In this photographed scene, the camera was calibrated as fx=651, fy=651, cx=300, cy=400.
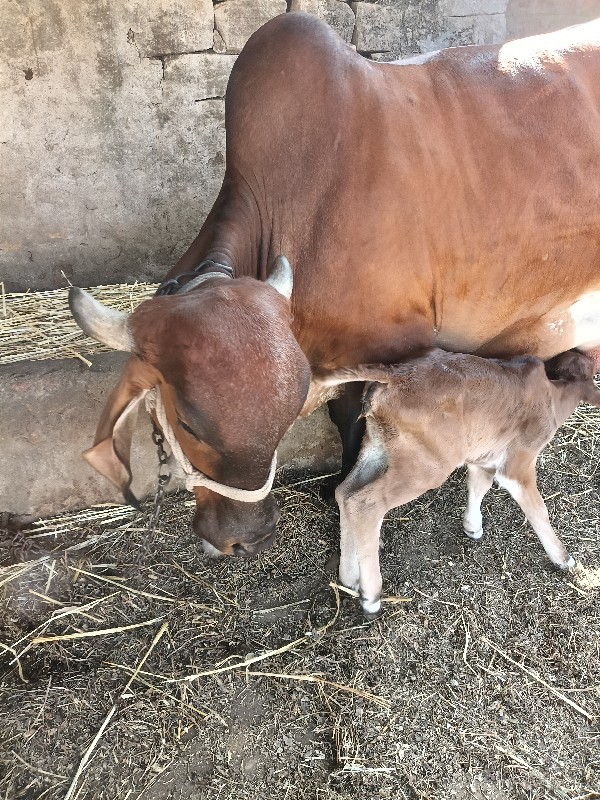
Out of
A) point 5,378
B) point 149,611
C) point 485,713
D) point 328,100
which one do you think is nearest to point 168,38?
point 328,100

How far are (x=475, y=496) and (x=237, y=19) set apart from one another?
3.41 metres

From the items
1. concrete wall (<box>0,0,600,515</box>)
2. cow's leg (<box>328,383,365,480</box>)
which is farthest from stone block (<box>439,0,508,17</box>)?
cow's leg (<box>328,383,365,480</box>)

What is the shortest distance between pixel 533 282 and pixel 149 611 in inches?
90.6

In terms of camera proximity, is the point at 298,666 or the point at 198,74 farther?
the point at 198,74

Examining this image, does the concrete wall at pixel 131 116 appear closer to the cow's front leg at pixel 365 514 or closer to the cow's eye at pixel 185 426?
the cow's front leg at pixel 365 514

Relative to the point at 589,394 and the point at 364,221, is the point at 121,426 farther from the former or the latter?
the point at 589,394

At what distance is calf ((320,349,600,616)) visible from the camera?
106 inches

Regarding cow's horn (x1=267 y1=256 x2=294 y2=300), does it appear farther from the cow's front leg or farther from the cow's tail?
the cow's front leg

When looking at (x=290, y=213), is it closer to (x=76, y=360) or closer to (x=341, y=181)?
(x=341, y=181)

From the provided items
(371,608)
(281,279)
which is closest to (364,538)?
(371,608)

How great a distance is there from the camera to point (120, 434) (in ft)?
7.58

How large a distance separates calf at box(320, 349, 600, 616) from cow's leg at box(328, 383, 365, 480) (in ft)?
0.59

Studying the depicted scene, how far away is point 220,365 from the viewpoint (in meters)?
1.74

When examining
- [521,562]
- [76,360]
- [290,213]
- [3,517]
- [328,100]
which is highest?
[328,100]
